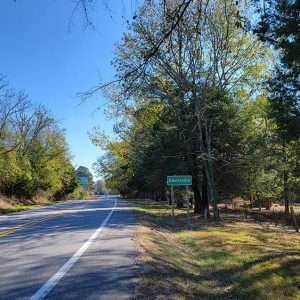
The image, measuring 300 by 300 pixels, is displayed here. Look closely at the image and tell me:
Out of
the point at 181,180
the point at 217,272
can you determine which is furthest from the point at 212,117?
the point at 217,272

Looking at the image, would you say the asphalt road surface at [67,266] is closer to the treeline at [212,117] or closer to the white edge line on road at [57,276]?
the white edge line on road at [57,276]

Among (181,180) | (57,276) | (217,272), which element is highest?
(181,180)

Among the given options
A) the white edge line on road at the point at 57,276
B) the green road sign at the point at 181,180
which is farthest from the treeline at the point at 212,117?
the white edge line on road at the point at 57,276

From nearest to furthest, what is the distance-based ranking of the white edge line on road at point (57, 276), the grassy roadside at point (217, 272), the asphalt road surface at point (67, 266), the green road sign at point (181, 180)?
the white edge line on road at point (57, 276), the asphalt road surface at point (67, 266), the grassy roadside at point (217, 272), the green road sign at point (181, 180)

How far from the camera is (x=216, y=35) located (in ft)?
78.0

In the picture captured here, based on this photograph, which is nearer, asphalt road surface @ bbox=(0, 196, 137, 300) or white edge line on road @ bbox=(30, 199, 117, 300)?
white edge line on road @ bbox=(30, 199, 117, 300)

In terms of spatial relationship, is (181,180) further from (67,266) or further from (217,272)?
(67,266)

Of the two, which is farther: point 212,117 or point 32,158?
point 32,158

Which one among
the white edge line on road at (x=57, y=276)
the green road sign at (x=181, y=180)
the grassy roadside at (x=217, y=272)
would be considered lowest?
the grassy roadside at (x=217, y=272)

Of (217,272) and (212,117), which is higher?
(212,117)

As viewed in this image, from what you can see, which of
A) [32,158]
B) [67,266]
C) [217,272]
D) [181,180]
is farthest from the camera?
[32,158]

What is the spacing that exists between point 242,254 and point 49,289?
781 centimetres

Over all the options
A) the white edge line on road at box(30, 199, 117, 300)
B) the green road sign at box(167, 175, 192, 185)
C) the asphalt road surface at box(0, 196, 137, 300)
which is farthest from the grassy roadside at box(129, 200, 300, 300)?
the green road sign at box(167, 175, 192, 185)

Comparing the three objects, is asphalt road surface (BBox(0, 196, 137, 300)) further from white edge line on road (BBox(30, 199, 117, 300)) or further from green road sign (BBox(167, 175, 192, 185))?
green road sign (BBox(167, 175, 192, 185))
